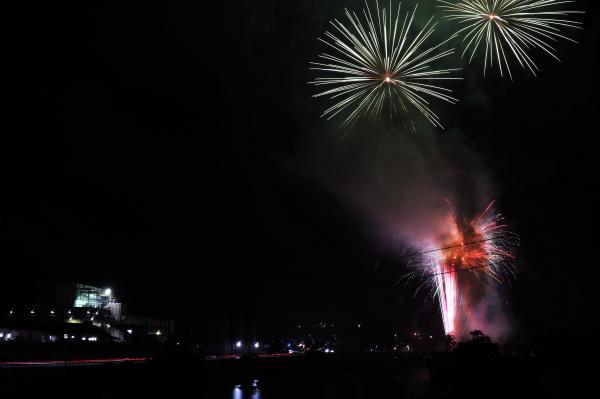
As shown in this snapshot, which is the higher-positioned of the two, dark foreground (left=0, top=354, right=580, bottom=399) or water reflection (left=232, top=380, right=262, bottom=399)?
dark foreground (left=0, top=354, right=580, bottom=399)

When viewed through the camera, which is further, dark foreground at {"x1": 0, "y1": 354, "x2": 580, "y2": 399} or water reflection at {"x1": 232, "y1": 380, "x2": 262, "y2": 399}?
water reflection at {"x1": 232, "y1": 380, "x2": 262, "y2": 399}

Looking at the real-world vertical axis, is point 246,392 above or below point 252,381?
above

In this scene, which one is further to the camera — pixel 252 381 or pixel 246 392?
pixel 252 381

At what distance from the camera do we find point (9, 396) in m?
25.4

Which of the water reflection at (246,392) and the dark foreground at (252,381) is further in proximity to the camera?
the water reflection at (246,392)

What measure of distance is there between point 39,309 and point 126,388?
121ft

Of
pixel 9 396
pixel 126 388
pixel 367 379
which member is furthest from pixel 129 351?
pixel 367 379

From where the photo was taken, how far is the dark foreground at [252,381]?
23031 mm

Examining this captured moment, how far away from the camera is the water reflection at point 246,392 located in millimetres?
37481

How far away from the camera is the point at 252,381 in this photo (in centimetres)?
4912

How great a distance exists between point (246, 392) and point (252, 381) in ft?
31.4

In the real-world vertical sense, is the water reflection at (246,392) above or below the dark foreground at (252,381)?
below

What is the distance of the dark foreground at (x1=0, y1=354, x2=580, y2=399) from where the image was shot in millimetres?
23031

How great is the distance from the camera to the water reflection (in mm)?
37481
